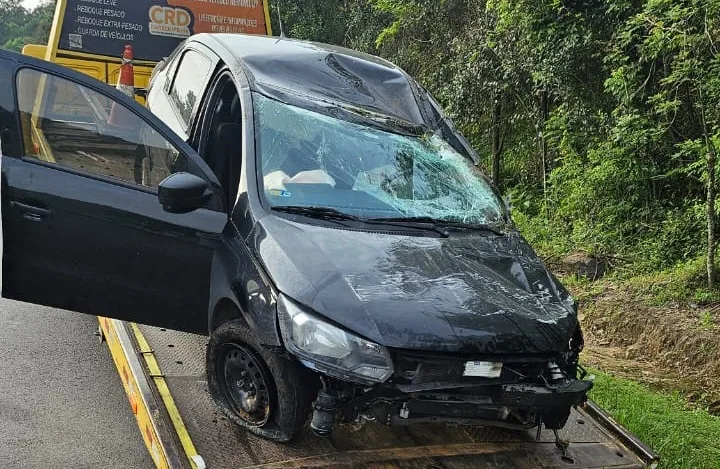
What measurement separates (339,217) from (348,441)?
988 millimetres

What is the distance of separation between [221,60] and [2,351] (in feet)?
8.67

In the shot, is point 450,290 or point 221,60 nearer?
point 450,290

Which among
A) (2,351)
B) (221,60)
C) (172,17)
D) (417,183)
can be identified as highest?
(172,17)

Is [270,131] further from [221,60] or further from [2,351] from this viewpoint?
[2,351]

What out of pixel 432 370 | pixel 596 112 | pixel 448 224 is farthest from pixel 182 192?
pixel 596 112

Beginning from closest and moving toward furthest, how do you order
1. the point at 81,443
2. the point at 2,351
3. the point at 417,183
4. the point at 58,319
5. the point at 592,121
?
the point at 417,183, the point at 81,443, the point at 2,351, the point at 58,319, the point at 592,121

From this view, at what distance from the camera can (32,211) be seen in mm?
3375

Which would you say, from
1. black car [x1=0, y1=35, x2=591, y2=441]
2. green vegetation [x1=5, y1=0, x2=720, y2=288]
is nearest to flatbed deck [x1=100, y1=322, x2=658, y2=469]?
black car [x1=0, y1=35, x2=591, y2=441]

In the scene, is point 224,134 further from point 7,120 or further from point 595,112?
point 595,112

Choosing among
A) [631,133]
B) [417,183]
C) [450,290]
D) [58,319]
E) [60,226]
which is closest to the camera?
[450,290]

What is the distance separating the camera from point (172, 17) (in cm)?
813

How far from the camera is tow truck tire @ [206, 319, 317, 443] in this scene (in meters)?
2.79

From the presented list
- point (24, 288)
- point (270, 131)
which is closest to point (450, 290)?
point (270, 131)

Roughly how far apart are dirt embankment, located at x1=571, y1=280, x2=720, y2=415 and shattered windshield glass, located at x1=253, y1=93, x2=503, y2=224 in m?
2.81
